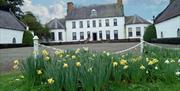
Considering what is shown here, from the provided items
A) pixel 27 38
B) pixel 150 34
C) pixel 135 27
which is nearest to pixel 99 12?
pixel 135 27

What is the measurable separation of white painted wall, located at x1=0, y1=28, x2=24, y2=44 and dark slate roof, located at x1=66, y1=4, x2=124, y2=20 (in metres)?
26.3

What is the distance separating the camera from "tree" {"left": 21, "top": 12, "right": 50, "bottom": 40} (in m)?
73.8

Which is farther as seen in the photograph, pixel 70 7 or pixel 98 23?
pixel 70 7

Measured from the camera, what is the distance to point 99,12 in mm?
87688

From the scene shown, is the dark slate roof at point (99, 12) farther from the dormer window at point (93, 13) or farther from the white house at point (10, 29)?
the white house at point (10, 29)

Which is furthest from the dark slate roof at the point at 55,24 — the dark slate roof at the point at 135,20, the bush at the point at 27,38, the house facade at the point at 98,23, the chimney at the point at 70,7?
the bush at the point at 27,38

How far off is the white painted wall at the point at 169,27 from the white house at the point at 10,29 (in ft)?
79.2

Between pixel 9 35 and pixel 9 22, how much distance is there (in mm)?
3262

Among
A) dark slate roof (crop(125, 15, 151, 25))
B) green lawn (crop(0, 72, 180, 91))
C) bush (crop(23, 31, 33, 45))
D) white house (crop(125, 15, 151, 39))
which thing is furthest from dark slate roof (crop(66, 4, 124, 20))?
green lawn (crop(0, 72, 180, 91))

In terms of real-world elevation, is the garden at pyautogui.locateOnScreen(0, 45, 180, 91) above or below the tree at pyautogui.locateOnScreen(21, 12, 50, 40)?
below

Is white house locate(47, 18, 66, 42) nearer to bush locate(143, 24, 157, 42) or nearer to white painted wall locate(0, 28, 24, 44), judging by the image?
white painted wall locate(0, 28, 24, 44)

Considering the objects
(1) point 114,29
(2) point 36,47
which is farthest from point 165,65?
(1) point 114,29

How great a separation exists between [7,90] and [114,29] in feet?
255

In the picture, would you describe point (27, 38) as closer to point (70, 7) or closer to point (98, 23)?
point (98, 23)
